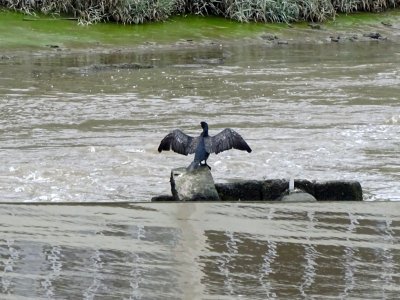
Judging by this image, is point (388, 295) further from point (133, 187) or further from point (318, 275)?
point (133, 187)

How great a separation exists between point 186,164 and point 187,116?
3122mm

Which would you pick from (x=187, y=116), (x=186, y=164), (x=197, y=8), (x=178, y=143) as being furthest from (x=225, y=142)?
(x=197, y=8)

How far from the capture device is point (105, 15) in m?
24.0

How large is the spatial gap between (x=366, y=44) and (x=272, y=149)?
12903 millimetres

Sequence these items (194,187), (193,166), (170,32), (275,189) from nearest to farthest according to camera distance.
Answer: (194,187)
(275,189)
(193,166)
(170,32)

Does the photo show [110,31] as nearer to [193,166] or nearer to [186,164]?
[186,164]

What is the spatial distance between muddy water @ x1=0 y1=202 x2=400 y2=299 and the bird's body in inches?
36.6

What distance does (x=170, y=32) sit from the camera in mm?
24062

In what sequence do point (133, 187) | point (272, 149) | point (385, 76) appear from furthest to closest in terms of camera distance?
point (385, 76) → point (272, 149) → point (133, 187)

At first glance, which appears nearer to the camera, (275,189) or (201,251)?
(201,251)

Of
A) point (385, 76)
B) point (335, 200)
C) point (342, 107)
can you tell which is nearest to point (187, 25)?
point (385, 76)

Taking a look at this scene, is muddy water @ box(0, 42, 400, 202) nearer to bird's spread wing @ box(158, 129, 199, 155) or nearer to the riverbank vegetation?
bird's spread wing @ box(158, 129, 199, 155)

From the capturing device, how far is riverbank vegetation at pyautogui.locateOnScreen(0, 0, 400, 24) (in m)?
23.8

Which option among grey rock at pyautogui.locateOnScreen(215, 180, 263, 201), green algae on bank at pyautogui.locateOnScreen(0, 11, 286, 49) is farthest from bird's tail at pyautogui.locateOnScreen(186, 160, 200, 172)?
green algae on bank at pyautogui.locateOnScreen(0, 11, 286, 49)
